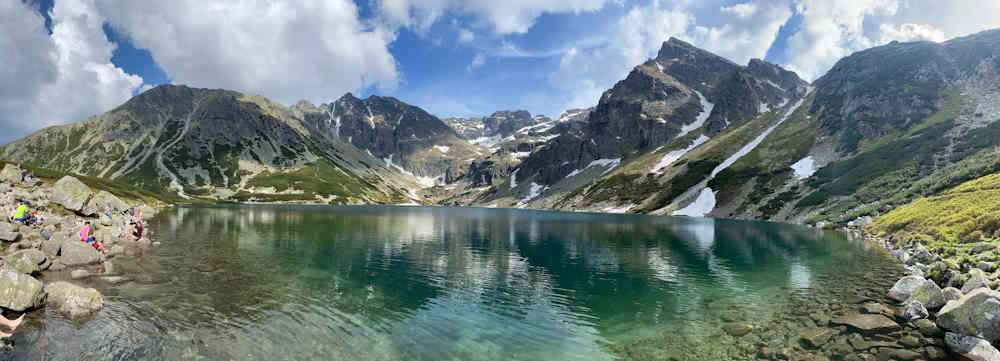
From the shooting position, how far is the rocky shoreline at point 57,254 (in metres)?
25.4

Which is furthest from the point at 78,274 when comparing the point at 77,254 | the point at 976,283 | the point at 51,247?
the point at 976,283

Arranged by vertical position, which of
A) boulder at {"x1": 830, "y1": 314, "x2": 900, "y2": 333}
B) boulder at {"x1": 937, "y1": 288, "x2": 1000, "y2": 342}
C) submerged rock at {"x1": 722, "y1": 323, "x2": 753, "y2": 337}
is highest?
boulder at {"x1": 937, "y1": 288, "x2": 1000, "y2": 342}

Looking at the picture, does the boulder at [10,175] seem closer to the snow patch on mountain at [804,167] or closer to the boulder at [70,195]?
the boulder at [70,195]

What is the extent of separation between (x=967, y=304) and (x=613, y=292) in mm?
21858

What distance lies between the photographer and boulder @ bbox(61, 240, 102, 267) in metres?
38.8

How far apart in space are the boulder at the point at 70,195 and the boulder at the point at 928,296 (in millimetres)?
104600

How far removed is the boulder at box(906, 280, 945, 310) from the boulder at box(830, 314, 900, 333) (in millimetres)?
3548

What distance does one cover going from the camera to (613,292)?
3941cm

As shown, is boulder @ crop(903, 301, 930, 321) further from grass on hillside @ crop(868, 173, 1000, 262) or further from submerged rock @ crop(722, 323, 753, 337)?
grass on hillside @ crop(868, 173, 1000, 262)

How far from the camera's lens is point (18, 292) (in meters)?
24.8

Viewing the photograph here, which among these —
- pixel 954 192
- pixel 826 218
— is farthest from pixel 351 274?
pixel 826 218

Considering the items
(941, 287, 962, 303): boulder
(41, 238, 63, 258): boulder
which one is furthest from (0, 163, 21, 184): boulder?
(941, 287, 962, 303): boulder

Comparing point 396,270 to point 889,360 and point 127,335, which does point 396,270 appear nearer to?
point 127,335

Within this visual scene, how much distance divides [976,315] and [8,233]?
70.1 metres
